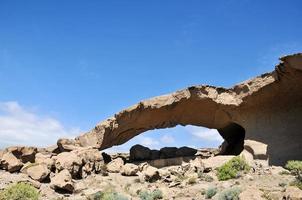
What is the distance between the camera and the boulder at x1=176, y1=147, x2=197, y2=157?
2562 centimetres

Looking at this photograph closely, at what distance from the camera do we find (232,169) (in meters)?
18.2

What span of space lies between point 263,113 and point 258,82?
2085 mm

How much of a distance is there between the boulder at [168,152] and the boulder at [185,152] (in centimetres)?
27

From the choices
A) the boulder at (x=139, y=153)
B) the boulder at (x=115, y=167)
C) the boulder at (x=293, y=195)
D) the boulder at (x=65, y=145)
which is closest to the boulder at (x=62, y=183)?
the boulder at (x=115, y=167)

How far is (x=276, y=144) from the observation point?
20.5 metres

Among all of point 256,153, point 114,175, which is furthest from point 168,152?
point 256,153

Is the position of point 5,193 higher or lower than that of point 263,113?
lower

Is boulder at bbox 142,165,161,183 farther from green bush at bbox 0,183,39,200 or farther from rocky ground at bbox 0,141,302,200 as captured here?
green bush at bbox 0,183,39,200

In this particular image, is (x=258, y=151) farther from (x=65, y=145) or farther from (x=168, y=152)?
(x=65, y=145)

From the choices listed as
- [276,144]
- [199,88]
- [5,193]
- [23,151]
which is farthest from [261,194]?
[23,151]

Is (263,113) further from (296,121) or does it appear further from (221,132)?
(221,132)

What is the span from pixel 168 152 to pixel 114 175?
612 cm

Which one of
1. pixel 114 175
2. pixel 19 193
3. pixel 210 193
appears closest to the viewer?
pixel 19 193

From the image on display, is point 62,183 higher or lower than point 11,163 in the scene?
lower
